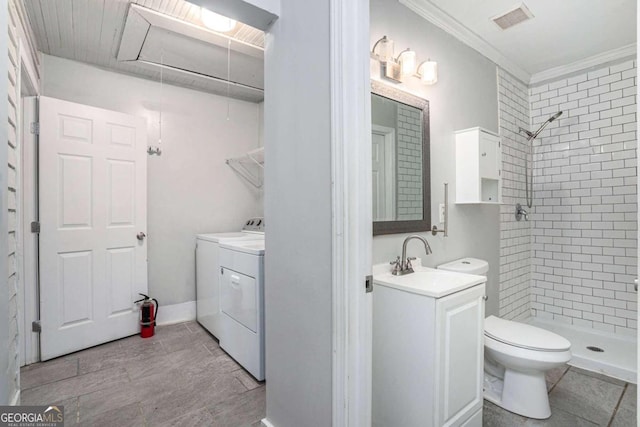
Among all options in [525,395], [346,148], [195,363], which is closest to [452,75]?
[346,148]

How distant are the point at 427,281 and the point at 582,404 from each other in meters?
1.35

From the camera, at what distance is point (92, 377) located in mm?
2072

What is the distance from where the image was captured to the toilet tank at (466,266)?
202cm

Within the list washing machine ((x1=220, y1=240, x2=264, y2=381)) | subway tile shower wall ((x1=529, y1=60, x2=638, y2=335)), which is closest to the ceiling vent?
subway tile shower wall ((x1=529, y1=60, x2=638, y2=335))

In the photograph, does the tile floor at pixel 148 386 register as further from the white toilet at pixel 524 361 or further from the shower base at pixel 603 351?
the shower base at pixel 603 351

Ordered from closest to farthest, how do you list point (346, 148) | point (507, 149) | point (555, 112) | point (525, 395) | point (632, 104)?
1. point (346, 148)
2. point (525, 395)
3. point (632, 104)
4. point (507, 149)
5. point (555, 112)

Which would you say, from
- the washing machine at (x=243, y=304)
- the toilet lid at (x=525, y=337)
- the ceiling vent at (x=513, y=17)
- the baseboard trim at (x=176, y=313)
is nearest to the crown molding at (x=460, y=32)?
the ceiling vent at (x=513, y=17)

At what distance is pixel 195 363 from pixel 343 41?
90.9 inches

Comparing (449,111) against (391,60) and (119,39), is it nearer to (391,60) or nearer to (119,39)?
(391,60)

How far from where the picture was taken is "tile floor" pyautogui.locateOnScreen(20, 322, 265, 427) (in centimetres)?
171

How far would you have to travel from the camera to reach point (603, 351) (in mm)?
2402

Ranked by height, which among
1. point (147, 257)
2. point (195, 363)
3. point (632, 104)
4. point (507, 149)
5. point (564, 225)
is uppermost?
point (632, 104)

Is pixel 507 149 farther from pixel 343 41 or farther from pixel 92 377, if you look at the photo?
pixel 92 377

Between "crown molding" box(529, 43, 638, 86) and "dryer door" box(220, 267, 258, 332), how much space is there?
3.28 meters
